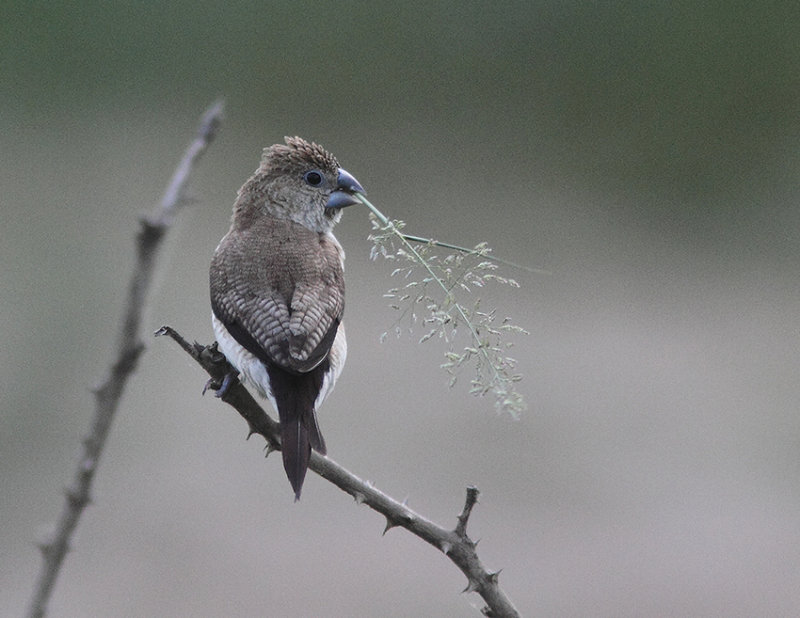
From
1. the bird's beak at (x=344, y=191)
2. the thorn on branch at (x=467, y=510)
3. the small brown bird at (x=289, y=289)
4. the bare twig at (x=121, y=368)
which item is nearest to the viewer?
the bare twig at (x=121, y=368)

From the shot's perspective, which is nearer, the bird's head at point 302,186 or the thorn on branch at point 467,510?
the thorn on branch at point 467,510

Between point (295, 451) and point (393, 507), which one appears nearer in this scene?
point (393, 507)

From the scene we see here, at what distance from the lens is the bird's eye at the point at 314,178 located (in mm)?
3119

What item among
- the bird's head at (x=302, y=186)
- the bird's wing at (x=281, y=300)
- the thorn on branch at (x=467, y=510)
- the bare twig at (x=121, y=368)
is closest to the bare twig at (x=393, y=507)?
the thorn on branch at (x=467, y=510)

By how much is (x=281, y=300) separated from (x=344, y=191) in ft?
2.28

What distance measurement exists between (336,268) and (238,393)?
2.82ft

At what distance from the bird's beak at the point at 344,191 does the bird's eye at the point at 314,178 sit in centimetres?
5

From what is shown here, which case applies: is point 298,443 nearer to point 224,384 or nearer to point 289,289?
point 224,384

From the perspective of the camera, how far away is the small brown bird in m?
2.37

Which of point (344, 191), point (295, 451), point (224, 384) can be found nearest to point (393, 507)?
point (295, 451)

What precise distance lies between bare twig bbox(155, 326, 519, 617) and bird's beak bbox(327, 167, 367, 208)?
1034 mm

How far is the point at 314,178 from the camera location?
313 centimetres

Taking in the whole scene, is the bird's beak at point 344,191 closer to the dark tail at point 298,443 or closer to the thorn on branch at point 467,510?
the dark tail at point 298,443

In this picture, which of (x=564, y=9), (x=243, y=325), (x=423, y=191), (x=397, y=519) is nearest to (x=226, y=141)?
(x=423, y=191)
